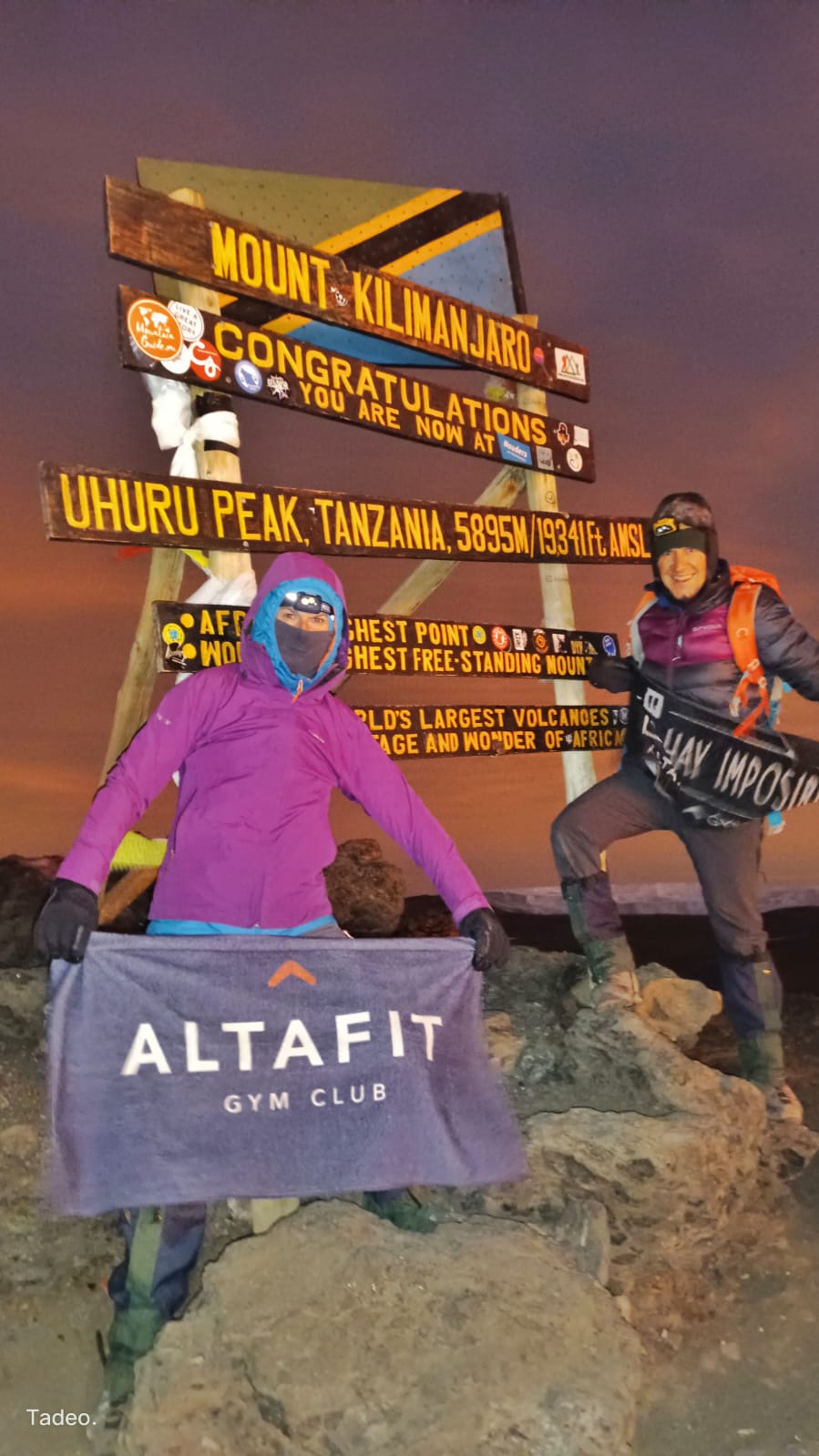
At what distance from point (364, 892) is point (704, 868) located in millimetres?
4599

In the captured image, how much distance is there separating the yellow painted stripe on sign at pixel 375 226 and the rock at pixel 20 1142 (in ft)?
13.6

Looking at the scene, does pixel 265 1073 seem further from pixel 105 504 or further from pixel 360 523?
pixel 360 523

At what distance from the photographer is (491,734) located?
18.6 ft

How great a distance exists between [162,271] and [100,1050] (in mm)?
3433

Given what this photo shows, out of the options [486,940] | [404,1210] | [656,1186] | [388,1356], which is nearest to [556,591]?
[486,940]

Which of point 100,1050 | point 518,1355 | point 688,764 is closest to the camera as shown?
point 518,1355

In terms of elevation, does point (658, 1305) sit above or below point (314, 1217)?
below

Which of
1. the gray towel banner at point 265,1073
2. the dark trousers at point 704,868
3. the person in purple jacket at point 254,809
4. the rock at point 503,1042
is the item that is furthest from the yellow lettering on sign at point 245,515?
the rock at point 503,1042

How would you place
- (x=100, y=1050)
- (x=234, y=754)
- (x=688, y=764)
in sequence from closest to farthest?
(x=100, y=1050), (x=234, y=754), (x=688, y=764)

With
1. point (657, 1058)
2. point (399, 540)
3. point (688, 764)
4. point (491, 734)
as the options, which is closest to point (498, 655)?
point (491, 734)

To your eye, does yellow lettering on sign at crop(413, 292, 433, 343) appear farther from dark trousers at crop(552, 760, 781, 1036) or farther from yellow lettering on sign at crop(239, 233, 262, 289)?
dark trousers at crop(552, 760, 781, 1036)

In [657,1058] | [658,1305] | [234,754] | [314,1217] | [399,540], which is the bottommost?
[658,1305]

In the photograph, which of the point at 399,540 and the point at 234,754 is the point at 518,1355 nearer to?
the point at 234,754

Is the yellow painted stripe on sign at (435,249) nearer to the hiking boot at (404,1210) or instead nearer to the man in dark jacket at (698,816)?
the man in dark jacket at (698,816)
